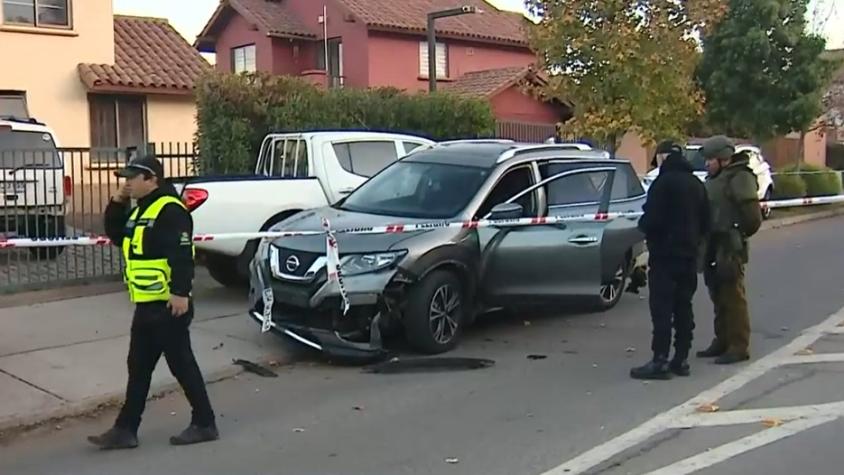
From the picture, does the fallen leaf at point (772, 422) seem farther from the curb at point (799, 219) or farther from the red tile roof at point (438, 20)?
the red tile roof at point (438, 20)

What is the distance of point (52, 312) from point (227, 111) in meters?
4.45

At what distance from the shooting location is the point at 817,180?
25.2 metres

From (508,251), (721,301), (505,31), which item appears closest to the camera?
(721,301)

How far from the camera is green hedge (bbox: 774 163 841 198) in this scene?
82.0 feet

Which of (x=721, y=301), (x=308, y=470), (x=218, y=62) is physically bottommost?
(x=308, y=470)

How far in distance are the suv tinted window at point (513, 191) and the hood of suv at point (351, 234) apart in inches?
23.2

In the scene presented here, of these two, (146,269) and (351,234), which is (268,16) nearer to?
(351,234)

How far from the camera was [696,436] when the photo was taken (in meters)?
6.12

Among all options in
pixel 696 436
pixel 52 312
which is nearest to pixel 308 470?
pixel 696 436

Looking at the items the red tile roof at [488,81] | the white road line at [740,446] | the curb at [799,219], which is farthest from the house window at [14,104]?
the white road line at [740,446]

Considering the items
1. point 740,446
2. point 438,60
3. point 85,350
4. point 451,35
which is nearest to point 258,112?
point 85,350

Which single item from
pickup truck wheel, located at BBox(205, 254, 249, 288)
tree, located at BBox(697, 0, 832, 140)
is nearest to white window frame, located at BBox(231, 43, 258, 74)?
tree, located at BBox(697, 0, 832, 140)

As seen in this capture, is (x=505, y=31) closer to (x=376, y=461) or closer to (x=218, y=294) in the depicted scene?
(x=218, y=294)

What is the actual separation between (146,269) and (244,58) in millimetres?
31336
